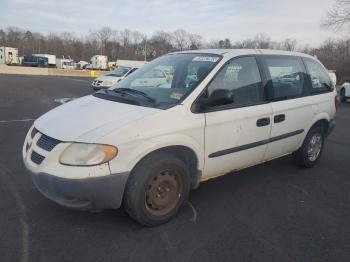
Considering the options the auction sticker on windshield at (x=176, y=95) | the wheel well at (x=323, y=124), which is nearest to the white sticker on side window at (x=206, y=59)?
the auction sticker on windshield at (x=176, y=95)

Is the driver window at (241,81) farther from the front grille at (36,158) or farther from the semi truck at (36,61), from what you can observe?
the semi truck at (36,61)

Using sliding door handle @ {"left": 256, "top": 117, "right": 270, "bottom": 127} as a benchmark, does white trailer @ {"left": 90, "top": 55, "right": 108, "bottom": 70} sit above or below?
above

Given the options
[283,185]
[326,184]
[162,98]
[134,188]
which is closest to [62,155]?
[134,188]

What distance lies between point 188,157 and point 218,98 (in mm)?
710

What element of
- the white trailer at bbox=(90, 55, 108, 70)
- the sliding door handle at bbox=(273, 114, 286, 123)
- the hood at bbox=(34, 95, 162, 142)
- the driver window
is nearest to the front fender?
the hood at bbox=(34, 95, 162, 142)

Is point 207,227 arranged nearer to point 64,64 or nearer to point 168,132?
point 168,132

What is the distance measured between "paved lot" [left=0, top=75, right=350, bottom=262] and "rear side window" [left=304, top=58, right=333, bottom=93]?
147 cm

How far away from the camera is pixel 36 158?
11.1ft

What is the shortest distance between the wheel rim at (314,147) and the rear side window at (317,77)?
2.51 ft

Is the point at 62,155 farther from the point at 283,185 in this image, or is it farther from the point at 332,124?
the point at 332,124

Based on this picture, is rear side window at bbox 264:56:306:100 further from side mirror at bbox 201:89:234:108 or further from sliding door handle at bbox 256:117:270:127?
side mirror at bbox 201:89:234:108

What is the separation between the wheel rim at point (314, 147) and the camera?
18.6ft

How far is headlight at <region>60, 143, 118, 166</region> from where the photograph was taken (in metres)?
3.13

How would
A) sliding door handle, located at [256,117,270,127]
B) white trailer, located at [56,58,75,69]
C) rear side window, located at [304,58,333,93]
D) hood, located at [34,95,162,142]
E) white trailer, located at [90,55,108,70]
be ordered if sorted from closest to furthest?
hood, located at [34,95,162,142], sliding door handle, located at [256,117,270,127], rear side window, located at [304,58,333,93], white trailer, located at [90,55,108,70], white trailer, located at [56,58,75,69]
